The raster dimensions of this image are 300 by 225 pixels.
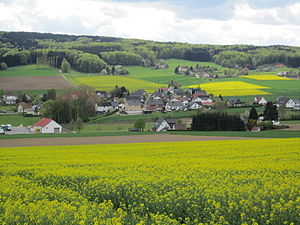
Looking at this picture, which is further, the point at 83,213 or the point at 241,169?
the point at 241,169

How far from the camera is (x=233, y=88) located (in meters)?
126

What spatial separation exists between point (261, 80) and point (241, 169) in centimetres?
13154

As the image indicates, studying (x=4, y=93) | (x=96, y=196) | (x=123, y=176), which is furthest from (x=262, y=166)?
(x=4, y=93)

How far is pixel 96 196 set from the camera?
51.6 feet

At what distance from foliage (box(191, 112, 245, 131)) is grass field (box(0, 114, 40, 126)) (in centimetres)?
3322

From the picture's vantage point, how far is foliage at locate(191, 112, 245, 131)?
6444 centimetres

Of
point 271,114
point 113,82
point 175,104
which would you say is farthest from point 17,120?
point 113,82

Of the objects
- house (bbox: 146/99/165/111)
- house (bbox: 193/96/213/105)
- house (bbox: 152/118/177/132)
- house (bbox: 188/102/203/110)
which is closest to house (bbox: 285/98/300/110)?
house (bbox: 193/96/213/105)

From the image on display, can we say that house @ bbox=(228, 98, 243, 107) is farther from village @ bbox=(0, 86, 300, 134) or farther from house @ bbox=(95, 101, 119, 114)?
house @ bbox=(95, 101, 119, 114)

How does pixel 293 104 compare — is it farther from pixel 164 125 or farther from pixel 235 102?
pixel 164 125

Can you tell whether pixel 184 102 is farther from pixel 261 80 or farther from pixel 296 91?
pixel 261 80

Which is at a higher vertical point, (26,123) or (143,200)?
(143,200)

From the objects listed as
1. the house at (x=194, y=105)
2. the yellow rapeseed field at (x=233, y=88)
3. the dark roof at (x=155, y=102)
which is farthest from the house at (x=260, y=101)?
the dark roof at (x=155, y=102)

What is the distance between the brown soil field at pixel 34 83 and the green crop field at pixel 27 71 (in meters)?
7.21
